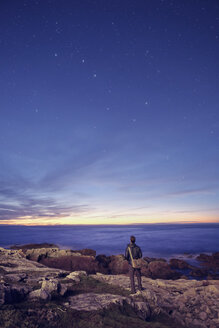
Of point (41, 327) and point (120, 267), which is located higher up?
point (41, 327)

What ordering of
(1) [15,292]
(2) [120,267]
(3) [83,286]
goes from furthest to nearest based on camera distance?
(2) [120,267], (3) [83,286], (1) [15,292]

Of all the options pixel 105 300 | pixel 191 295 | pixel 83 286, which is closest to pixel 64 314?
pixel 105 300

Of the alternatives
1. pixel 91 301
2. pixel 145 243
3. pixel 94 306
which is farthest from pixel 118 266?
pixel 145 243

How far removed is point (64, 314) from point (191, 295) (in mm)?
8222

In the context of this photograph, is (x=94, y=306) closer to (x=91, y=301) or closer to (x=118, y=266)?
(x=91, y=301)

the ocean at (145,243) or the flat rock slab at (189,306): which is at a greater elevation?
the flat rock slab at (189,306)

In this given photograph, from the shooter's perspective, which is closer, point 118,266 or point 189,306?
point 189,306

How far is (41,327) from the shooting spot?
498cm

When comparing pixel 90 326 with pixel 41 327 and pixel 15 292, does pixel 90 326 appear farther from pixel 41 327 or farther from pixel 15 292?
pixel 15 292

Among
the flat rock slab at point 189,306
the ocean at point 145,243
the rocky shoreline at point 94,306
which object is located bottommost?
the ocean at point 145,243

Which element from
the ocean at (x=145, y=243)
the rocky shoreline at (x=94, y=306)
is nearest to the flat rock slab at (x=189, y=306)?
the rocky shoreline at (x=94, y=306)

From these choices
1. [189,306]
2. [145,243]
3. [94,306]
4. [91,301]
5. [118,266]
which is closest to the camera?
[94,306]

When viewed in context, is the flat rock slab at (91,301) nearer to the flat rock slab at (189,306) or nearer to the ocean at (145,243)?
the flat rock slab at (189,306)

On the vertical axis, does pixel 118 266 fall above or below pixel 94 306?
below
